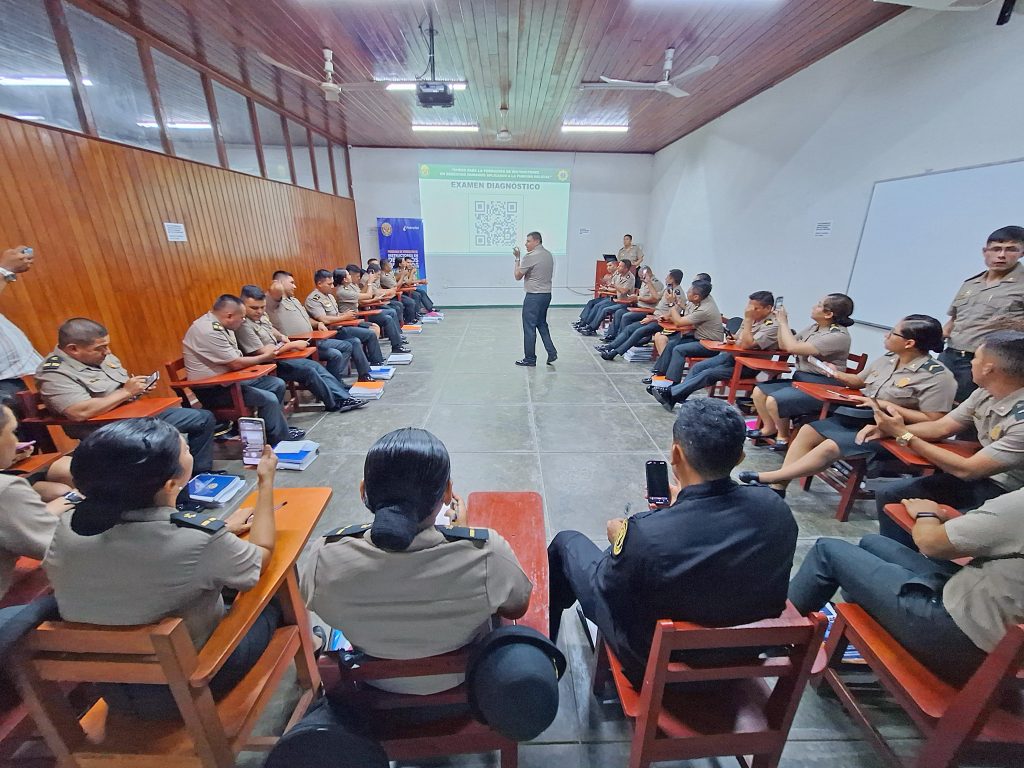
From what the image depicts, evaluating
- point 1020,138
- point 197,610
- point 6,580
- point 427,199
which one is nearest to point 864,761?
point 197,610

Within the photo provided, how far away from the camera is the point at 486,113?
595cm

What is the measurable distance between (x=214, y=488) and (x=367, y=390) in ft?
5.95

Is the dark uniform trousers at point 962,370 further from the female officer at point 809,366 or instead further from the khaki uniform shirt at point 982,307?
the female officer at point 809,366

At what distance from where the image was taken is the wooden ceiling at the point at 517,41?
3.13 metres

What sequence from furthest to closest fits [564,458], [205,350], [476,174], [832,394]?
[476,174], [564,458], [205,350], [832,394]

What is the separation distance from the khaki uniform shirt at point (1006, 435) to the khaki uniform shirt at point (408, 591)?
186 centimetres

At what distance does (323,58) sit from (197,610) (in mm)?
4907

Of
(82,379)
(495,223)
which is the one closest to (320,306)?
(82,379)

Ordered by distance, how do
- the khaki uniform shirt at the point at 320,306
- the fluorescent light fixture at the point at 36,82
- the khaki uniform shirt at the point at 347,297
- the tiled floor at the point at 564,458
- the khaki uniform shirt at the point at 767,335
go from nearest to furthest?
the tiled floor at the point at 564,458
the fluorescent light fixture at the point at 36,82
the khaki uniform shirt at the point at 767,335
the khaki uniform shirt at the point at 320,306
the khaki uniform shirt at the point at 347,297

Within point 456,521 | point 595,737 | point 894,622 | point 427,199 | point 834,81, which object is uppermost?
point 834,81

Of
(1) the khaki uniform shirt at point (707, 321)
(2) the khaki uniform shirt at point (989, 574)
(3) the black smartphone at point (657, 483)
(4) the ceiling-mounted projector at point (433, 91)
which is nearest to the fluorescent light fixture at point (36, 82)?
(4) the ceiling-mounted projector at point (433, 91)

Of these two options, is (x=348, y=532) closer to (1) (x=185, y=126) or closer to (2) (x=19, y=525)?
(2) (x=19, y=525)

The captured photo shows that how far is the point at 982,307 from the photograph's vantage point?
2.50 meters

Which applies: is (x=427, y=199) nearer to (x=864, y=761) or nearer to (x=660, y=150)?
(x=660, y=150)
